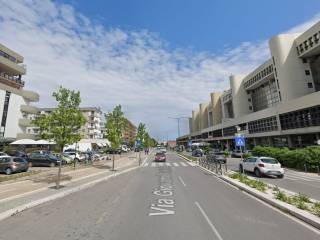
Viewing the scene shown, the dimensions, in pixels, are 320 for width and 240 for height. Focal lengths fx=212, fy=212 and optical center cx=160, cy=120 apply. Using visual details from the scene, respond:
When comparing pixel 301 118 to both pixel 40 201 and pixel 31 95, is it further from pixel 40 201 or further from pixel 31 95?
pixel 31 95

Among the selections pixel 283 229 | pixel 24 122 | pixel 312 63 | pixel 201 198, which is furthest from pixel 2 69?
pixel 312 63

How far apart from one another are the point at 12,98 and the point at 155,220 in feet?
162

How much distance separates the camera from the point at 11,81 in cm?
4709

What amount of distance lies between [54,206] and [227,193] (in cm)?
818

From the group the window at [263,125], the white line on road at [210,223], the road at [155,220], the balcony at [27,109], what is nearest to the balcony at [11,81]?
the balcony at [27,109]

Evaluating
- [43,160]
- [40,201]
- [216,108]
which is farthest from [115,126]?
[216,108]

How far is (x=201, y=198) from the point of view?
32.2 feet

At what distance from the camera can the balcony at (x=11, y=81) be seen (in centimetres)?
4484

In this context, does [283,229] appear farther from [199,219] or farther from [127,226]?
[127,226]

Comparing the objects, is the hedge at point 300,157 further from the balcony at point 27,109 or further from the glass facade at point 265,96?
the balcony at point 27,109

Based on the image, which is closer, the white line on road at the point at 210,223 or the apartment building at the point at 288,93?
the white line on road at the point at 210,223

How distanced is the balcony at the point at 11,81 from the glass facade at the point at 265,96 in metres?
59.9

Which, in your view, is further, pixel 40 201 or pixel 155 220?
pixel 40 201

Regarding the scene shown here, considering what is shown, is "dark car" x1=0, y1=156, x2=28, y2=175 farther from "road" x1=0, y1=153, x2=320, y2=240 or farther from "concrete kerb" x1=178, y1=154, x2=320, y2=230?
"concrete kerb" x1=178, y1=154, x2=320, y2=230
